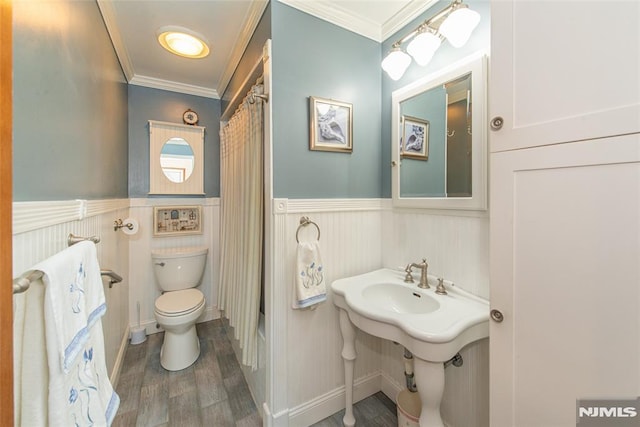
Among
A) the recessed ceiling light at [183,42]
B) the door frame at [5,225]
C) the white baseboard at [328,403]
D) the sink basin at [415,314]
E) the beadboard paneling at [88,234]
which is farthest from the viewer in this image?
the recessed ceiling light at [183,42]

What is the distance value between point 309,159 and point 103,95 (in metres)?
1.32

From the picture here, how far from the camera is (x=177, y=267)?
224 centimetres

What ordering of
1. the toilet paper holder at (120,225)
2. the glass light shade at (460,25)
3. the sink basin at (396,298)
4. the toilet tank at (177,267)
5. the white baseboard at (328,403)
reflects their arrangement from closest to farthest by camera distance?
the glass light shade at (460,25)
the sink basin at (396,298)
the white baseboard at (328,403)
the toilet paper holder at (120,225)
the toilet tank at (177,267)

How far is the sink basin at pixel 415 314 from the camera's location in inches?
36.2

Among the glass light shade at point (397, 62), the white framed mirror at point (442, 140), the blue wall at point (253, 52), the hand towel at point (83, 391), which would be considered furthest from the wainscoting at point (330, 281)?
the blue wall at point (253, 52)

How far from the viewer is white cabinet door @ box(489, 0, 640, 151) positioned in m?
0.57

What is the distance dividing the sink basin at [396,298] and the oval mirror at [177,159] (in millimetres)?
2166

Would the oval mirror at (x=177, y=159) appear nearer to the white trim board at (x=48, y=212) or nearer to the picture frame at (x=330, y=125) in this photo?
the white trim board at (x=48, y=212)

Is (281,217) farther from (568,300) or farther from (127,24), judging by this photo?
(127,24)

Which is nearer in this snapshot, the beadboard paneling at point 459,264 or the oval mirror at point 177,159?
the beadboard paneling at point 459,264

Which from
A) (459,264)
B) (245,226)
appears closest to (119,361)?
(245,226)

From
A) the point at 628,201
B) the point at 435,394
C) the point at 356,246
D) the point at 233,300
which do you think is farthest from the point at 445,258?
the point at 233,300

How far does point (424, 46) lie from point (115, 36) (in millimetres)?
2025

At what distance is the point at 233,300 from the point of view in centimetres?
184
